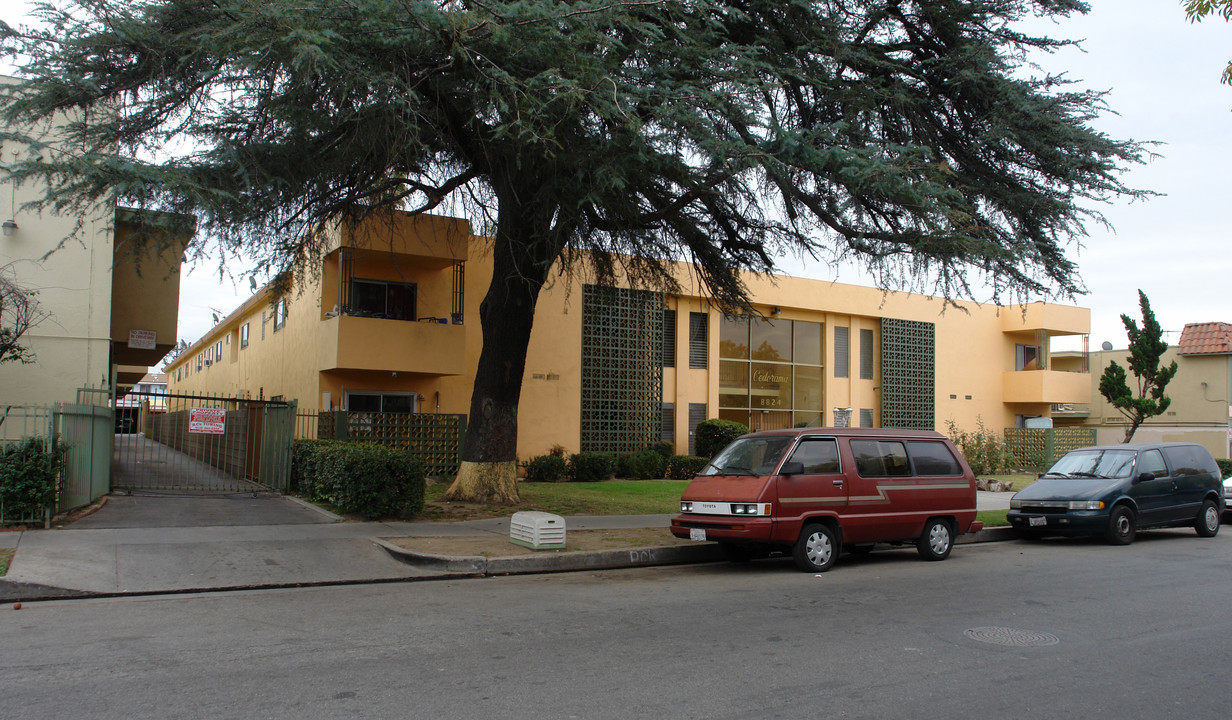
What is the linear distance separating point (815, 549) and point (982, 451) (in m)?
22.1

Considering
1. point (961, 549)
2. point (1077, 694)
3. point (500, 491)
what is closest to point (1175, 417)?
point (961, 549)

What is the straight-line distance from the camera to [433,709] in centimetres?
502

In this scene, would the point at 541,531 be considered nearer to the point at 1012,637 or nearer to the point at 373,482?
the point at 373,482

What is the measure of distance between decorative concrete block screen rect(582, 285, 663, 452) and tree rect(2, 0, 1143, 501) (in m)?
8.05

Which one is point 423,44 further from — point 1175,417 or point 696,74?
point 1175,417

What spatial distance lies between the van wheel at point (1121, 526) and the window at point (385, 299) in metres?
15.0

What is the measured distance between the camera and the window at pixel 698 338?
85.0 ft

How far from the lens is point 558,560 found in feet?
34.2

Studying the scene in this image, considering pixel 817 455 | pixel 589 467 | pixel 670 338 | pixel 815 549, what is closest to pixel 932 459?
pixel 817 455

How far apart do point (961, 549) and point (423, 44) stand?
1067 centimetres

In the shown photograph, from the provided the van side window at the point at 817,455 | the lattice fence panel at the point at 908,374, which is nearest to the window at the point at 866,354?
the lattice fence panel at the point at 908,374

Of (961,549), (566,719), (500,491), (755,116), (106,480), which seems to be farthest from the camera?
(500,491)

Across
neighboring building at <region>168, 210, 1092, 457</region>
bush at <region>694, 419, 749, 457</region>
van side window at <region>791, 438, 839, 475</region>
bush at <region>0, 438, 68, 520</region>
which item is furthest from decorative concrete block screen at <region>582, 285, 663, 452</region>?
bush at <region>0, 438, 68, 520</region>

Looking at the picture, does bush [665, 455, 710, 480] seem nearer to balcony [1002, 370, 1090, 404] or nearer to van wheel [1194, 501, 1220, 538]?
van wheel [1194, 501, 1220, 538]
